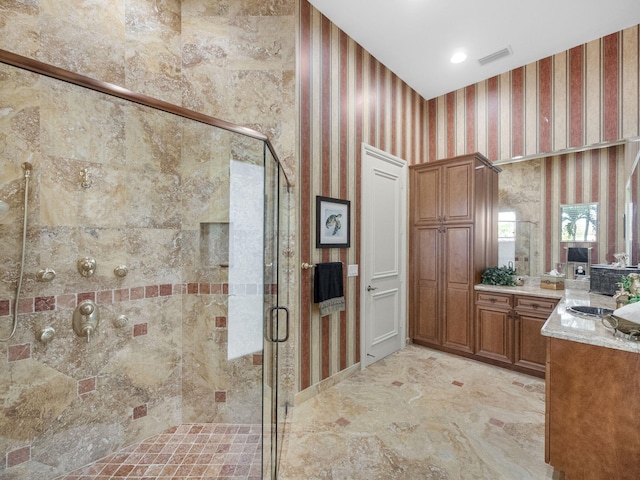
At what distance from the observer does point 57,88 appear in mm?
1358

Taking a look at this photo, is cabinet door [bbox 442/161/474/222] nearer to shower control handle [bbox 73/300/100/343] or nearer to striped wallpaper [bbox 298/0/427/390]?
striped wallpaper [bbox 298/0/427/390]

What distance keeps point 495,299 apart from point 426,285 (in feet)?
2.45

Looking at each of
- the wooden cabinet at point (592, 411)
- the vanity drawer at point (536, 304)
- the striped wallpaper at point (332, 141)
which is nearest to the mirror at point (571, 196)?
the vanity drawer at point (536, 304)

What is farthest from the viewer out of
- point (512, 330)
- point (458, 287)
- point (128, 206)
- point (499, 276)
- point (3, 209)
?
point (458, 287)

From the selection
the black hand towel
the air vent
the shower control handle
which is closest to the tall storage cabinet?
the air vent

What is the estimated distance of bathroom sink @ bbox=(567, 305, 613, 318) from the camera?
186 cm

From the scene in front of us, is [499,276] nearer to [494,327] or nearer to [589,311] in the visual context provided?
[494,327]

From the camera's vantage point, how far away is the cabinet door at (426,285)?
11.1ft

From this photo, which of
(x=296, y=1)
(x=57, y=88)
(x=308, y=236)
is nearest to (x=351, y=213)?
(x=308, y=236)

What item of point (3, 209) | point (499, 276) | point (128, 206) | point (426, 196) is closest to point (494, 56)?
point (426, 196)

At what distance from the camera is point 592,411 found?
4.68 feet

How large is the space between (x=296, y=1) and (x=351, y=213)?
178 cm

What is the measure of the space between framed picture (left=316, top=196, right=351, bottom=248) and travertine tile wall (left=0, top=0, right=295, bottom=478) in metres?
0.49

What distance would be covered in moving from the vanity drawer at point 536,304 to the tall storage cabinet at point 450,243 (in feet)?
1.42
